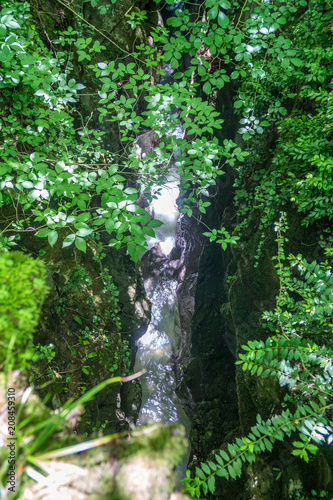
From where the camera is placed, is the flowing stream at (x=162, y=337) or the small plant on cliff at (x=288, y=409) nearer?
the small plant on cliff at (x=288, y=409)

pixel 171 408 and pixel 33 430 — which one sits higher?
pixel 33 430

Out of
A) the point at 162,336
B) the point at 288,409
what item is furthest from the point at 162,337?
the point at 288,409

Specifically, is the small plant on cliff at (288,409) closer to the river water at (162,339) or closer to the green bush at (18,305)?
the green bush at (18,305)

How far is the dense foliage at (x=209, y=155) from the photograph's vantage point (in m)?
1.64

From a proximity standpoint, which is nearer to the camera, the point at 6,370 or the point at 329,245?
the point at 6,370

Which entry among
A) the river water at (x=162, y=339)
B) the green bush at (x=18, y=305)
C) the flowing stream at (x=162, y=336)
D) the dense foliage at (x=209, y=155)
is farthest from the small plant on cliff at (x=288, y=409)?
the river water at (x=162, y=339)

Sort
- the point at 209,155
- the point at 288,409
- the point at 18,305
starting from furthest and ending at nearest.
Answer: the point at 209,155 < the point at 288,409 < the point at 18,305

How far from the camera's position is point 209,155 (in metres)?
2.21

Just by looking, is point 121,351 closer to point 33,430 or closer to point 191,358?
point 191,358

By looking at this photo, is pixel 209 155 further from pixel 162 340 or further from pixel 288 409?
pixel 162 340

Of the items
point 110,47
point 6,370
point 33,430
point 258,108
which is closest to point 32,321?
point 6,370

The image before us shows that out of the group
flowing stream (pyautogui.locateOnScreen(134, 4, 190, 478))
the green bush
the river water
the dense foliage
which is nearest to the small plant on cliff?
the dense foliage

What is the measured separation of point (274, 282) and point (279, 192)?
140 cm

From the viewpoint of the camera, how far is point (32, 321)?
35.1 inches
